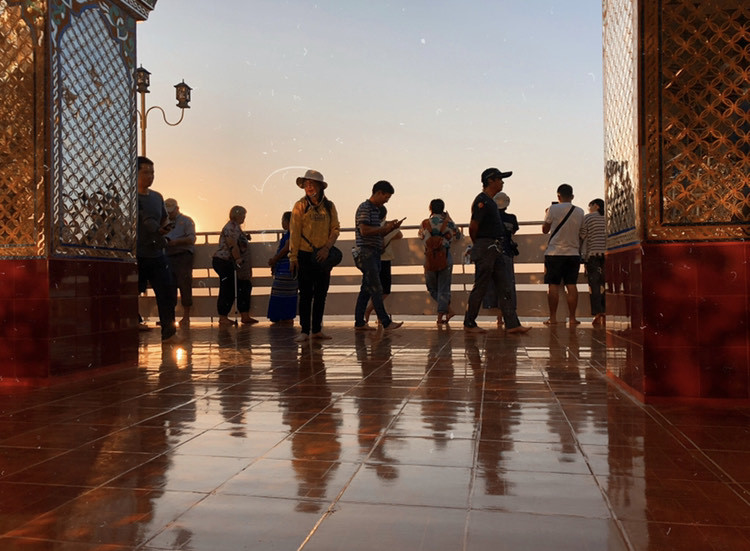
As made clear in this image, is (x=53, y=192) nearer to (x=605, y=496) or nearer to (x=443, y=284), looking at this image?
(x=605, y=496)

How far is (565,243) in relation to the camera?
8508mm

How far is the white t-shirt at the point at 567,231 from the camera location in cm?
847

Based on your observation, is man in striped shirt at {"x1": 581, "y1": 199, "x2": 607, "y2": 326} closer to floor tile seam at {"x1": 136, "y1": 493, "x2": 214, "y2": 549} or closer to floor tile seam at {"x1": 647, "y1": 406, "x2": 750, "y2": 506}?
floor tile seam at {"x1": 647, "y1": 406, "x2": 750, "y2": 506}

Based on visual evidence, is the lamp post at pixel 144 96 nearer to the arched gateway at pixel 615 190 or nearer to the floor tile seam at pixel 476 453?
the arched gateway at pixel 615 190

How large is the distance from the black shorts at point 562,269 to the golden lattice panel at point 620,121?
4074 millimetres

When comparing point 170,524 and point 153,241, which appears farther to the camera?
point 153,241

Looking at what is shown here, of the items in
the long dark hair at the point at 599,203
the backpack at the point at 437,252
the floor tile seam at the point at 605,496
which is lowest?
the floor tile seam at the point at 605,496

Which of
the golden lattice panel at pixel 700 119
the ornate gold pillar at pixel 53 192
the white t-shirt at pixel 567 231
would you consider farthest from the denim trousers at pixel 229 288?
the golden lattice panel at pixel 700 119

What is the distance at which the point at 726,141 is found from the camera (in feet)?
11.7

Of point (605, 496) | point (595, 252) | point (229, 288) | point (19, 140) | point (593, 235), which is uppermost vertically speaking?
point (19, 140)

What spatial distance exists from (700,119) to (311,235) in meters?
3.97

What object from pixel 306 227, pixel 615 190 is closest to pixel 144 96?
pixel 306 227

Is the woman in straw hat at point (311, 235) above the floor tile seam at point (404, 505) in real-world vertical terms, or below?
above

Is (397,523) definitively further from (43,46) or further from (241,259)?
(241,259)
